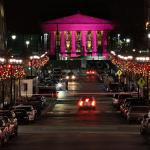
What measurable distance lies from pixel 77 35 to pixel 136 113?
14790 cm

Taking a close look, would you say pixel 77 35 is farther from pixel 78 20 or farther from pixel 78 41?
pixel 78 20

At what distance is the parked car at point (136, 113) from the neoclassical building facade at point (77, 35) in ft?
455

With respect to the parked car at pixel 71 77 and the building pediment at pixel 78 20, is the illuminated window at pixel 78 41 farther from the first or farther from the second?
the parked car at pixel 71 77

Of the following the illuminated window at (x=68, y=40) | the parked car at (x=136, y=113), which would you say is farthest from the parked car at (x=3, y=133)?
the illuminated window at (x=68, y=40)

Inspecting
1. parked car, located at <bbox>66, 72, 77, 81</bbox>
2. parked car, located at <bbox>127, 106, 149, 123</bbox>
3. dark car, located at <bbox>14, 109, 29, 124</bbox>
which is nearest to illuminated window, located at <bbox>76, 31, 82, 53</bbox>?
parked car, located at <bbox>66, 72, 77, 81</bbox>

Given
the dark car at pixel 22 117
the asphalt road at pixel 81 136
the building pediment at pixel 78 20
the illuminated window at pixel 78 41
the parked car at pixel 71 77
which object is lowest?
the asphalt road at pixel 81 136

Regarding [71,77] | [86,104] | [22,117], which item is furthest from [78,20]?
[22,117]

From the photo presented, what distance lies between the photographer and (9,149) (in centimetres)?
2777

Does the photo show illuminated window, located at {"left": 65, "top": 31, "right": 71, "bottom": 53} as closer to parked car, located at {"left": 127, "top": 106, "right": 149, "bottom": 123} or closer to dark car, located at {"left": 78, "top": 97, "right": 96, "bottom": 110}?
dark car, located at {"left": 78, "top": 97, "right": 96, "bottom": 110}

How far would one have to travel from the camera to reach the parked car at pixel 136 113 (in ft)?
149

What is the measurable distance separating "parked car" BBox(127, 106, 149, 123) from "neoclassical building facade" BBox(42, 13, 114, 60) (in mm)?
138707

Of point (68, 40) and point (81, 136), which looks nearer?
point (81, 136)

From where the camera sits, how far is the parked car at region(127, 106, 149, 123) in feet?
149

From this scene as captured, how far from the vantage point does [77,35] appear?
19312 centimetres
